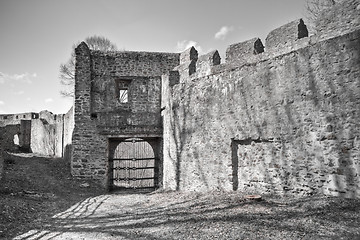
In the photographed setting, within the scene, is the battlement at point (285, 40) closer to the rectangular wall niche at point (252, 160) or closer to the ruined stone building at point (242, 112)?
the ruined stone building at point (242, 112)

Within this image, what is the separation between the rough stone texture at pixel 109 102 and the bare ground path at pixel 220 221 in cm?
471

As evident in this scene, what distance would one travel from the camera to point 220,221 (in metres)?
5.42

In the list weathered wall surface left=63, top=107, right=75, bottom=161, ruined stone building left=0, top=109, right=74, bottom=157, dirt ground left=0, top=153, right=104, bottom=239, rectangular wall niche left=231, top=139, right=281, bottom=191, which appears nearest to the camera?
dirt ground left=0, top=153, right=104, bottom=239

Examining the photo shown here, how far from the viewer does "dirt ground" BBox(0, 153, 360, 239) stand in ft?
14.9

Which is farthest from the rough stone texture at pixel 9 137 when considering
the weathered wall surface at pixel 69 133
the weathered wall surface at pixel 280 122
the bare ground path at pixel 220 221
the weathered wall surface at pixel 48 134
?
the weathered wall surface at pixel 280 122

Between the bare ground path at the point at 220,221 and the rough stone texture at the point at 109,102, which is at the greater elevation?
the rough stone texture at the point at 109,102

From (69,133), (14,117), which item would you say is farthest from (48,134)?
(14,117)

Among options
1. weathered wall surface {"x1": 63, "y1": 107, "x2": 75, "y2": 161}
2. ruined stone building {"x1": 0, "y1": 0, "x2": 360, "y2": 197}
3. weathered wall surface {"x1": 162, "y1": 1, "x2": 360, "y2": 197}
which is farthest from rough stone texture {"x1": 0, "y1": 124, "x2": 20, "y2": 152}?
weathered wall surface {"x1": 162, "y1": 1, "x2": 360, "y2": 197}

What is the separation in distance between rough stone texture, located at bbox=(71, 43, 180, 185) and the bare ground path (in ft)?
15.5

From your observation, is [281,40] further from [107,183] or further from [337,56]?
[107,183]

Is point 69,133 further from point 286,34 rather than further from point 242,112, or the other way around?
point 286,34

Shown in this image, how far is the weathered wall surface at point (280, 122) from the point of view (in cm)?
552

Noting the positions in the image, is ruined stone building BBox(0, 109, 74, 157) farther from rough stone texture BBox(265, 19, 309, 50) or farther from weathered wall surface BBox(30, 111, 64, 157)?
rough stone texture BBox(265, 19, 309, 50)

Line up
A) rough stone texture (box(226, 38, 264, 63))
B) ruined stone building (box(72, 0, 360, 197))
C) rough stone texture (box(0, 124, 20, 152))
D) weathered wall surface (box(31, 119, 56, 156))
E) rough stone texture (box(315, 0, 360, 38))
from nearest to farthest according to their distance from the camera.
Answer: ruined stone building (box(72, 0, 360, 197)) → rough stone texture (box(315, 0, 360, 38)) → rough stone texture (box(226, 38, 264, 63)) → rough stone texture (box(0, 124, 20, 152)) → weathered wall surface (box(31, 119, 56, 156))
